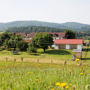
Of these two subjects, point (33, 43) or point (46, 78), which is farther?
point (33, 43)

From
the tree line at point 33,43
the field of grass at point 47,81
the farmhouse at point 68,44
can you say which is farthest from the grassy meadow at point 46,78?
the farmhouse at point 68,44

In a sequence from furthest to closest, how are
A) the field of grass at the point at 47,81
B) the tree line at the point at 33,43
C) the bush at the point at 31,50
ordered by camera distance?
1. the tree line at the point at 33,43
2. the bush at the point at 31,50
3. the field of grass at the point at 47,81

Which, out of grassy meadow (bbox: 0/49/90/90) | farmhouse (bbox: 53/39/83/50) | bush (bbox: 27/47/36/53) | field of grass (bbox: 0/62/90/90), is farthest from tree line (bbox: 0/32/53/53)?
field of grass (bbox: 0/62/90/90)

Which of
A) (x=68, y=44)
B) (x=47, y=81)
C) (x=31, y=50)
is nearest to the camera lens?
(x=47, y=81)

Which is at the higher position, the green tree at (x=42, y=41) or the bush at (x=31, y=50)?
the green tree at (x=42, y=41)

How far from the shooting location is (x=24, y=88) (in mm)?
3264

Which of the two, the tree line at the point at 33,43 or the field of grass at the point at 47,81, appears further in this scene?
the tree line at the point at 33,43

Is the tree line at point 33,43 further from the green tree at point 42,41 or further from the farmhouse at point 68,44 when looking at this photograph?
the farmhouse at point 68,44

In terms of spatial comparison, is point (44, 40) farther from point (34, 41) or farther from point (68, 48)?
point (68, 48)

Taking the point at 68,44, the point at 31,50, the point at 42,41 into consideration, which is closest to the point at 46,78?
the point at 31,50

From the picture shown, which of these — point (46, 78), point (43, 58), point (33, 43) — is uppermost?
point (46, 78)

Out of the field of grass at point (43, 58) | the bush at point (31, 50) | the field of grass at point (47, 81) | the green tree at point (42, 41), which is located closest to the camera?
the field of grass at point (47, 81)

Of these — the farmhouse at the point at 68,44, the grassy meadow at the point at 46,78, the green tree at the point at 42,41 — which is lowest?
the farmhouse at the point at 68,44

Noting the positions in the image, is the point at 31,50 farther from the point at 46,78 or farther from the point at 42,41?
the point at 46,78
